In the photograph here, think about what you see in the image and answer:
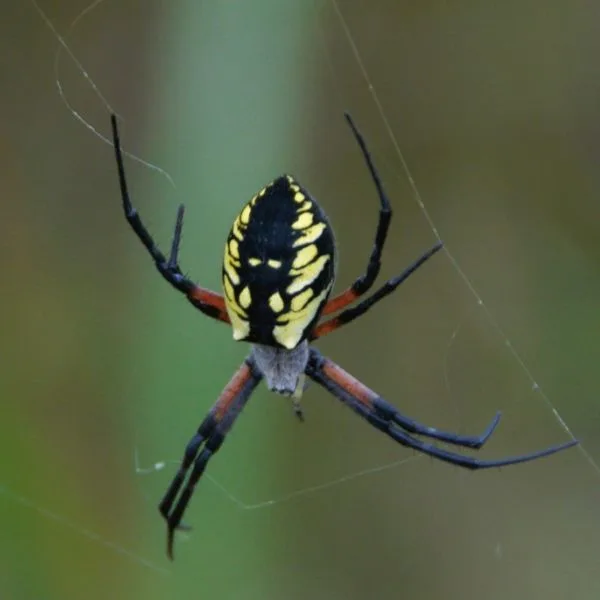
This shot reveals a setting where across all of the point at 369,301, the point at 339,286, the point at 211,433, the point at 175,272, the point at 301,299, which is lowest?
the point at 339,286

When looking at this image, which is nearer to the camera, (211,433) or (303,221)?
(303,221)

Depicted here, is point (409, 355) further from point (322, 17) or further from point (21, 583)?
point (21, 583)

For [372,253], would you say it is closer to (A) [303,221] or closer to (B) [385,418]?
(A) [303,221]

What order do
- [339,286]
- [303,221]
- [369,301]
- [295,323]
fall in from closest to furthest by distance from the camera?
[303,221] < [295,323] < [369,301] < [339,286]

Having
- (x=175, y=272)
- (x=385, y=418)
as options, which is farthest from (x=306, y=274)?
(x=385, y=418)

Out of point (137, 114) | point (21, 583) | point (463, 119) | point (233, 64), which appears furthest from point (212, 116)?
point (21, 583)

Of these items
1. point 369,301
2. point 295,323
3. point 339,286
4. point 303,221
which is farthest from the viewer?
point 339,286

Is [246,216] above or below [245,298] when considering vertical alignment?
above
